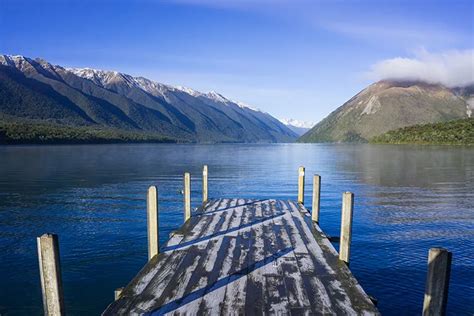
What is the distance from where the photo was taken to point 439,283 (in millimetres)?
5969

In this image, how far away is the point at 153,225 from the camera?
10.4 metres

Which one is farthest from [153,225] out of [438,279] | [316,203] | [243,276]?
[316,203]

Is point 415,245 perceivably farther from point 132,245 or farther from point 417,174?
point 417,174

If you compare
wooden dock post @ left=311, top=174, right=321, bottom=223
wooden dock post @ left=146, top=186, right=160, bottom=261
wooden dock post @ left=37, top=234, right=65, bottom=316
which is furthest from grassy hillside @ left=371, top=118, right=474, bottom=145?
wooden dock post @ left=37, top=234, right=65, bottom=316

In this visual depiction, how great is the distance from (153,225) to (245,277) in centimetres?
344


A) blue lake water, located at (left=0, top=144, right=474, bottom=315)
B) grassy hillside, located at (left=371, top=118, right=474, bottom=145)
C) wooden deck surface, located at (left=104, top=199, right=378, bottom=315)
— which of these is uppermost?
grassy hillside, located at (left=371, top=118, right=474, bottom=145)

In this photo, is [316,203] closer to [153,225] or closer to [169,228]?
[169,228]

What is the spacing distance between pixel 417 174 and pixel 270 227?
3726cm

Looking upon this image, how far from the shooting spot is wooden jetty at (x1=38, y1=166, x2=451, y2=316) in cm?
632

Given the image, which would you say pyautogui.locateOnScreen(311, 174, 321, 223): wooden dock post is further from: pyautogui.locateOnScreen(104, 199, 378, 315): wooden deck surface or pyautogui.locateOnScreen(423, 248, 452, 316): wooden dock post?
pyautogui.locateOnScreen(423, 248, 452, 316): wooden dock post

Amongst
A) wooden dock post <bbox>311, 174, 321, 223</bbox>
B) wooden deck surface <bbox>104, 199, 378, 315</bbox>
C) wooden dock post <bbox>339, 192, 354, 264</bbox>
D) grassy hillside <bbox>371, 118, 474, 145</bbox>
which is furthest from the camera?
grassy hillside <bbox>371, 118, 474, 145</bbox>

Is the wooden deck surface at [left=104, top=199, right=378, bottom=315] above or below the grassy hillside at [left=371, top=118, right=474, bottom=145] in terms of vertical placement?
below

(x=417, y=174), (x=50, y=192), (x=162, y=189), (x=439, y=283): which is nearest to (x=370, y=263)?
(x=439, y=283)

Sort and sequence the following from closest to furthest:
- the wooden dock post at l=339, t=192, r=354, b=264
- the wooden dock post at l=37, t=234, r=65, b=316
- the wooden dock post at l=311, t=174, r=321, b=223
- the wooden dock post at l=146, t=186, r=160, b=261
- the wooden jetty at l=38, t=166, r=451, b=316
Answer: the wooden dock post at l=37, t=234, r=65, b=316 → the wooden jetty at l=38, t=166, r=451, b=316 → the wooden dock post at l=339, t=192, r=354, b=264 → the wooden dock post at l=146, t=186, r=160, b=261 → the wooden dock post at l=311, t=174, r=321, b=223
